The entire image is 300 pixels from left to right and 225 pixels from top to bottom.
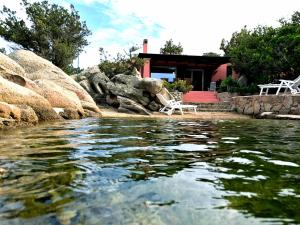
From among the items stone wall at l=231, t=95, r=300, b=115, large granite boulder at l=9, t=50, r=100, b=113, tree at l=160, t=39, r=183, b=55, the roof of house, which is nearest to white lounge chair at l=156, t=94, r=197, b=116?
stone wall at l=231, t=95, r=300, b=115

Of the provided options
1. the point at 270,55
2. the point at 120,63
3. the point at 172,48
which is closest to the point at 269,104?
the point at 270,55

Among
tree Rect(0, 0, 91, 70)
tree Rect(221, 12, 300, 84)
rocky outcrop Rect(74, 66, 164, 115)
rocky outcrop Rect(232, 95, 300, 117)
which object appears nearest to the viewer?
rocky outcrop Rect(232, 95, 300, 117)

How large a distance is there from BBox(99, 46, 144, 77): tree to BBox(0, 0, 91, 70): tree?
597 centimetres

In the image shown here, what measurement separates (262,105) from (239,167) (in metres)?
14.3

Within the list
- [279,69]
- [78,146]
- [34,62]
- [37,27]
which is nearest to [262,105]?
[279,69]

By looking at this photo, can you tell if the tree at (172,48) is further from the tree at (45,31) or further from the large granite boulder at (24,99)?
the large granite boulder at (24,99)

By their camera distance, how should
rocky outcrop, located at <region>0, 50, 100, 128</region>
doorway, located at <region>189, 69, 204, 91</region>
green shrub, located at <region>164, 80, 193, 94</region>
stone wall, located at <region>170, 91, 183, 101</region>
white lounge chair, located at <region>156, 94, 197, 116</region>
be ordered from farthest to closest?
doorway, located at <region>189, 69, 204, 91</region>, green shrub, located at <region>164, 80, 193, 94</region>, stone wall, located at <region>170, 91, 183, 101</region>, white lounge chair, located at <region>156, 94, 197, 116</region>, rocky outcrop, located at <region>0, 50, 100, 128</region>

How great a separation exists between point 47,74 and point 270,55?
50.7 feet

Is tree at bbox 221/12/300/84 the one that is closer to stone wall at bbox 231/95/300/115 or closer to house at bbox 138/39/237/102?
house at bbox 138/39/237/102

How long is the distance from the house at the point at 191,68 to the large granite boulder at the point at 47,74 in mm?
11900

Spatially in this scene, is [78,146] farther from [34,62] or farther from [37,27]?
[37,27]

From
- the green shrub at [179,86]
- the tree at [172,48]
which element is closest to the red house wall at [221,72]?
the tree at [172,48]

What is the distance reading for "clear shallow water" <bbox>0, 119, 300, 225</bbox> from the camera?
6.10 ft

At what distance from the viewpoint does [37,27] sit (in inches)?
1014
